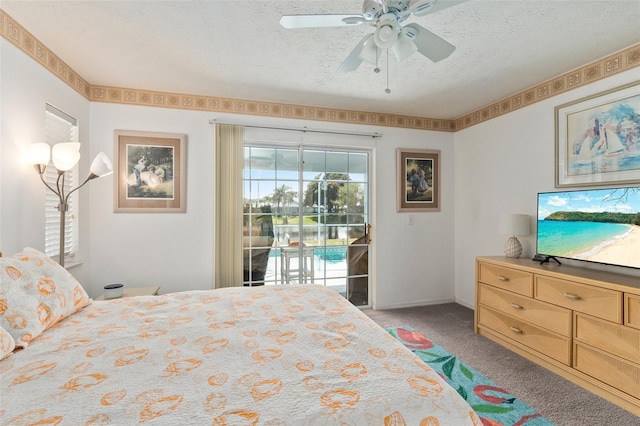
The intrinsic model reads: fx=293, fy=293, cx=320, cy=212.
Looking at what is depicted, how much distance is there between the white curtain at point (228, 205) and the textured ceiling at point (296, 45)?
512 millimetres

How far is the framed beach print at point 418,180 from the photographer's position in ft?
13.3

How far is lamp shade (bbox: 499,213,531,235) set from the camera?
3.02m

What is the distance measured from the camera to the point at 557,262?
8.98 feet

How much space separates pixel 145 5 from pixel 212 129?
1.57 meters

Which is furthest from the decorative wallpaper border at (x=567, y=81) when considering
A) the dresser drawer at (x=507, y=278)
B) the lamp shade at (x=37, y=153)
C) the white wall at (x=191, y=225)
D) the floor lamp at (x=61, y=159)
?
the lamp shade at (x=37, y=153)

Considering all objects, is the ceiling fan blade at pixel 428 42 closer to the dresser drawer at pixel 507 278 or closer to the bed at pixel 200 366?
the bed at pixel 200 366

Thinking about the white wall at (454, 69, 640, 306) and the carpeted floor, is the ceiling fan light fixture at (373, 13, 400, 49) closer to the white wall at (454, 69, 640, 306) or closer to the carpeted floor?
the white wall at (454, 69, 640, 306)

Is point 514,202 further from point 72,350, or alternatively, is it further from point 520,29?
point 72,350

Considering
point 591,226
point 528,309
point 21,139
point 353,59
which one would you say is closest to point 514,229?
point 591,226

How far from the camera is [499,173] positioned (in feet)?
11.7

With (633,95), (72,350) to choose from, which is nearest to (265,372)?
(72,350)

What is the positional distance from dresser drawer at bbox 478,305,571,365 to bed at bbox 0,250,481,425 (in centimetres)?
187

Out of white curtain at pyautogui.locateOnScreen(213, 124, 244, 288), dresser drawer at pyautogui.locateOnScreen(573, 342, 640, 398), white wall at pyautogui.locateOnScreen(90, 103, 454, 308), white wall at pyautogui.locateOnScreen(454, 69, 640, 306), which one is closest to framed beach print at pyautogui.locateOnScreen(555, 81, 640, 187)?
white wall at pyautogui.locateOnScreen(454, 69, 640, 306)

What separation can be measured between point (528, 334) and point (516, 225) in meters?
1.05
